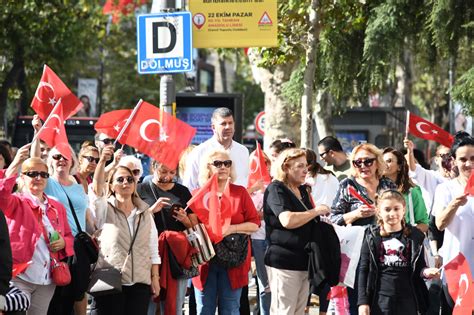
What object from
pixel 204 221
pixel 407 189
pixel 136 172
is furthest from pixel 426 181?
pixel 136 172

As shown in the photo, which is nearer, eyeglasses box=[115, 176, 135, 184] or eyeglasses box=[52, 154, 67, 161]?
eyeglasses box=[115, 176, 135, 184]

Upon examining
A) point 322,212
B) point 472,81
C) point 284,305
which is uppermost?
point 472,81

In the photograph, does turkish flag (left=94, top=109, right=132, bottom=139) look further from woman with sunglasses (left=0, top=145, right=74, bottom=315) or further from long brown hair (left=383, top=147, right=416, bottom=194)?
long brown hair (left=383, top=147, right=416, bottom=194)

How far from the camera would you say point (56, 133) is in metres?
9.91

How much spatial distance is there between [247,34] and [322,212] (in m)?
5.99

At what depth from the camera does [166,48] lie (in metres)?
12.4

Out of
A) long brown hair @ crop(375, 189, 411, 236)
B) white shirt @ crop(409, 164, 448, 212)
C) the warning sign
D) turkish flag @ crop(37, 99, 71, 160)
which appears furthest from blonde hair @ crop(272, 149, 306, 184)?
the warning sign

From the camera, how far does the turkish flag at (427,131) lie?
12.3m

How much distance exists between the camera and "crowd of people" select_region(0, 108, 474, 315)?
873 cm

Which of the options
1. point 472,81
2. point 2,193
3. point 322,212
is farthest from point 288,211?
point 472,81

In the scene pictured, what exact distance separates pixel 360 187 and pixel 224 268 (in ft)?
4.42

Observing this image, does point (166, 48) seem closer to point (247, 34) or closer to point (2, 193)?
point (247, 34)

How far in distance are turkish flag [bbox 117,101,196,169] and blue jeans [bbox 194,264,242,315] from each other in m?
1.13

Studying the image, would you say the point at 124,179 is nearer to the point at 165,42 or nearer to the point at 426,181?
the point at 165,42
